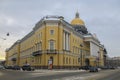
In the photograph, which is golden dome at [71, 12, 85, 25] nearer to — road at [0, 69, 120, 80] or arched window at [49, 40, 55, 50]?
arched window at [49, 40, 55, 50]

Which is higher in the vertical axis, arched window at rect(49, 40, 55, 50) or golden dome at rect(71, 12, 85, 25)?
golden dome at rect(71, 12, 85, 25)

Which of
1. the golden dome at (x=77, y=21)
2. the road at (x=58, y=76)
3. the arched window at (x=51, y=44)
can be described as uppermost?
the golden dome at (x=77, y=21)

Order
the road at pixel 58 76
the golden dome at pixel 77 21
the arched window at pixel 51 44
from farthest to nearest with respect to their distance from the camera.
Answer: the golden dome at pixel 77 21, the arched window at pixel 51 44, the road at pixel 58 76

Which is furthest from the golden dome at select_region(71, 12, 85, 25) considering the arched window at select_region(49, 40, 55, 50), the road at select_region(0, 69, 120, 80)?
the road at select_region(0, 69, 120, 80)

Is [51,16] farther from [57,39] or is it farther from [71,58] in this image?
[71,58]

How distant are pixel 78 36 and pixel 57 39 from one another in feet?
86.4

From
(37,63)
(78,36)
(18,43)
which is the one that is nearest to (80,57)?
(78,36)

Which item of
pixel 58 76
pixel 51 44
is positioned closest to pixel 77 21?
pixel 51 44

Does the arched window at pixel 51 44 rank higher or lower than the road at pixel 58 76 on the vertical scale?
higher

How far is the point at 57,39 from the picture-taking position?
89.4m

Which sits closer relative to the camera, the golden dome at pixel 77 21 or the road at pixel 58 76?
the road at pixel 58 76

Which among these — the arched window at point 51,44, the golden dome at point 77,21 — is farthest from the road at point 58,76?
the golden dome at point 77,21

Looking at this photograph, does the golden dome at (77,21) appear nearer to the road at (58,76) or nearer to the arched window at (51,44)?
the arched window at (51,44)

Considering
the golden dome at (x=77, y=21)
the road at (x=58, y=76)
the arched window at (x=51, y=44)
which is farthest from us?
the golden dome at (x=77, y=21)
